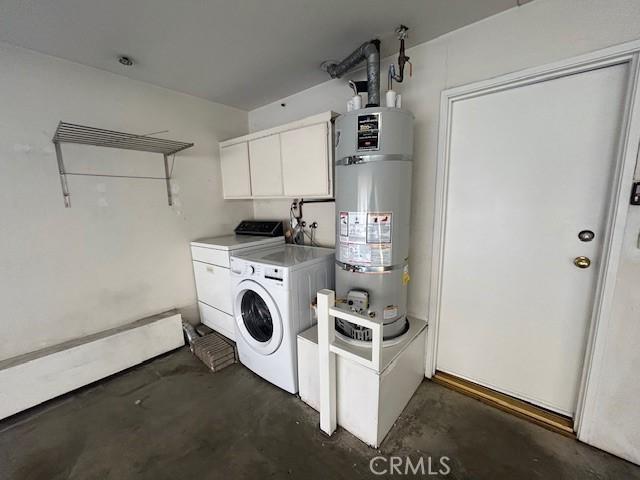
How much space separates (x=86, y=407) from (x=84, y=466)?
20.7 inches

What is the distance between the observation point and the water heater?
1369 millimetres

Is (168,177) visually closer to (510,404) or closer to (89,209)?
(89,209)

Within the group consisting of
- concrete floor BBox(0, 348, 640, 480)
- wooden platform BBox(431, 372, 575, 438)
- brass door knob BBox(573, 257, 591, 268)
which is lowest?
concrete floor BBox(0, 348, 640, 480)

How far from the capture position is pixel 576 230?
54.6 inches

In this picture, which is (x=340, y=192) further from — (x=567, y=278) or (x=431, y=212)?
(x=567, y=278)

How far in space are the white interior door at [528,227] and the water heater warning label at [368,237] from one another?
650 mm

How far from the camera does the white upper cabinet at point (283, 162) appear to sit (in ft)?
6.12

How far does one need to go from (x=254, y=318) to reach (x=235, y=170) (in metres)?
1.50

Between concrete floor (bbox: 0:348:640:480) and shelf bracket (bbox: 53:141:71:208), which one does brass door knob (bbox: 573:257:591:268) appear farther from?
shelf bracket (bbox: 53:141:71:208)

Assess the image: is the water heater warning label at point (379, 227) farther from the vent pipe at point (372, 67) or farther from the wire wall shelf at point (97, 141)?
the wire wall shelf at point (97, 141)

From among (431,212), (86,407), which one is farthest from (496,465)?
(86,407)

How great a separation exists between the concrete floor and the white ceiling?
2.39 m

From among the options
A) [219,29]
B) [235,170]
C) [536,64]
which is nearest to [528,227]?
[536,64]

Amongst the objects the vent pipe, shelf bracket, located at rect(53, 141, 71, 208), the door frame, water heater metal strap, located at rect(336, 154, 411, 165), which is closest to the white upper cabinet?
the vent pipe
